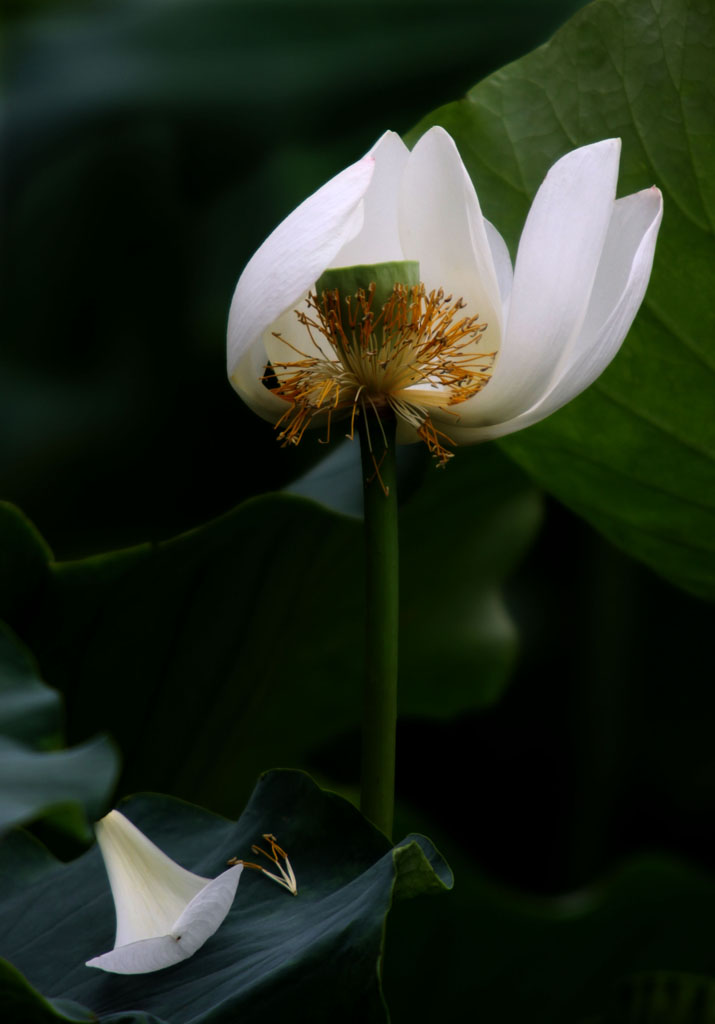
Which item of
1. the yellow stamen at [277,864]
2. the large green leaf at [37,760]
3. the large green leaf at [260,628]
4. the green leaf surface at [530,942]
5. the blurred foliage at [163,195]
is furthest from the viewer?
the blurred foliage at [163,195]

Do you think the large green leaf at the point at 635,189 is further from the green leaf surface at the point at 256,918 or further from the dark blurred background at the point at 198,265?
the dark blurred background at the point at 198,265

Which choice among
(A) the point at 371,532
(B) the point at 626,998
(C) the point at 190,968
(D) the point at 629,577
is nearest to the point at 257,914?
(C) the point at 190,968

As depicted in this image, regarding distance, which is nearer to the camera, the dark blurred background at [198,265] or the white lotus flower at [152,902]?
the white lotus flower at [152,902]

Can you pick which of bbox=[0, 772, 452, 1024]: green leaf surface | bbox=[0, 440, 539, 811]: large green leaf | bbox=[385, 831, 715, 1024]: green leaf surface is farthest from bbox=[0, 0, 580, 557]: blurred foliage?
bbox=[0, 772, 452, 1024]: green leaf surface

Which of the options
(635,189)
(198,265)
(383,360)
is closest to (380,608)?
(383,360)

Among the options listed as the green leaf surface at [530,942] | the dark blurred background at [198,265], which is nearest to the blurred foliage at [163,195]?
the dark blurred background at [198,265]
